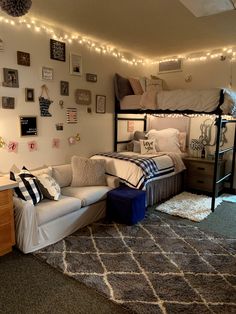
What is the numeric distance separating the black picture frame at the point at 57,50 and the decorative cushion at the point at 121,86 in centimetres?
112

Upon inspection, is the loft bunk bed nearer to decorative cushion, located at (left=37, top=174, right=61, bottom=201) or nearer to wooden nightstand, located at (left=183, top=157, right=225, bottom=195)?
wooden nightstand, located at (left=183, top=157, right=225, bottom=195)

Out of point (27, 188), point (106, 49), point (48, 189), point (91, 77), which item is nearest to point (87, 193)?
point (48, 189)

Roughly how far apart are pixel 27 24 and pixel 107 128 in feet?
6.47

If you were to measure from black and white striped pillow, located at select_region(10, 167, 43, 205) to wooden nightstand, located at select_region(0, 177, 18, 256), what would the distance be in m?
0.20

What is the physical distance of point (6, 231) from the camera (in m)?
2.38

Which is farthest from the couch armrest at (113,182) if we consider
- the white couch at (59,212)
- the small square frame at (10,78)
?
the small square frame at (10,78)

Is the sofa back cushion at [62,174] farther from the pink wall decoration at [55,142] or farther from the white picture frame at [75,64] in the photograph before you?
the white picture frame at [75,64]

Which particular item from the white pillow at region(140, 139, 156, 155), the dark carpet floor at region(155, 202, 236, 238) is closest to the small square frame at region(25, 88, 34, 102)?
the white pillow at region(140, 139, 156, 155)

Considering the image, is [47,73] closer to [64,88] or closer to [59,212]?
[64,88]

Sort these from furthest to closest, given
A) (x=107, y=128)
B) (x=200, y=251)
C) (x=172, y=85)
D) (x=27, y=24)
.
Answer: (x=172, y=85), (x=107, y=128), (x=27, y=24), (x=200, y=251)

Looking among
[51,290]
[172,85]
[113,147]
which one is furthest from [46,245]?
[172,85]

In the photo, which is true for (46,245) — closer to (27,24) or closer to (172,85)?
(27,24)

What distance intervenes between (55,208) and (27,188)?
362 millimetres

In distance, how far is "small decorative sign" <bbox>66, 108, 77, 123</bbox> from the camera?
12.0 feet
